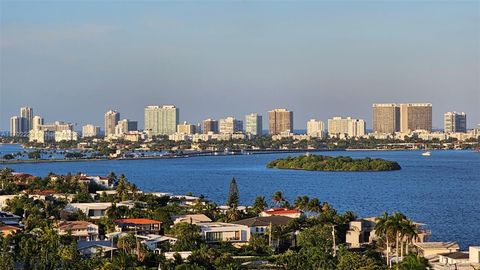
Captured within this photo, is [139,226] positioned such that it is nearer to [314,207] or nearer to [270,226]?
[270,226]

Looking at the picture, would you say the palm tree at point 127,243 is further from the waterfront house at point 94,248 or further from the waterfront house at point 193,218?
the waterfront house at point 193,218

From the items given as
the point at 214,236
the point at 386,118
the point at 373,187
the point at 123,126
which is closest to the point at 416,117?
the point at 386,118

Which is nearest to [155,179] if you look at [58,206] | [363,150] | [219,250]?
[58,206]

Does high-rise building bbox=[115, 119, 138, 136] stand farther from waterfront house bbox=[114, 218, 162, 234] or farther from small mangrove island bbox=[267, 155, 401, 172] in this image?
waterfront house bbox=[114, 218, 162, 234]

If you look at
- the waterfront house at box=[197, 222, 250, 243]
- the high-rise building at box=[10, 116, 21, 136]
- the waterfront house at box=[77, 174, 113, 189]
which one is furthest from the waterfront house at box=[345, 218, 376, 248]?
the high-rise building at box=[10, 116, 21, 136]

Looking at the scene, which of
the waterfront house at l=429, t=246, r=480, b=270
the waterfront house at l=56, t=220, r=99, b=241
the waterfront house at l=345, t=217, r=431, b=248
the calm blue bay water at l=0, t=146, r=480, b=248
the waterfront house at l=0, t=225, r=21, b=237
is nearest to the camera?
the waterfront house at l=429, t=246, r=480, b=270

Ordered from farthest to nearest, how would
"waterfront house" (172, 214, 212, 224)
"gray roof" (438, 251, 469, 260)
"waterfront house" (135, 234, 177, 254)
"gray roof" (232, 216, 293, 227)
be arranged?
1. "waterfront house" (172, 214, 212, 224)
2. "gray roof" (232, 216, 293, 227)
3. "waterfront house" (135, 234, 177, 254)
4. "gray roof" (438, 251, 469, 260)

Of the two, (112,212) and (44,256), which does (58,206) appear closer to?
A: (112,212)

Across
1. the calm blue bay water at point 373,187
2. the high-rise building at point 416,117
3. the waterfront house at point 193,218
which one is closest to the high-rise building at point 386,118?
the high-rise building at point 416,117
